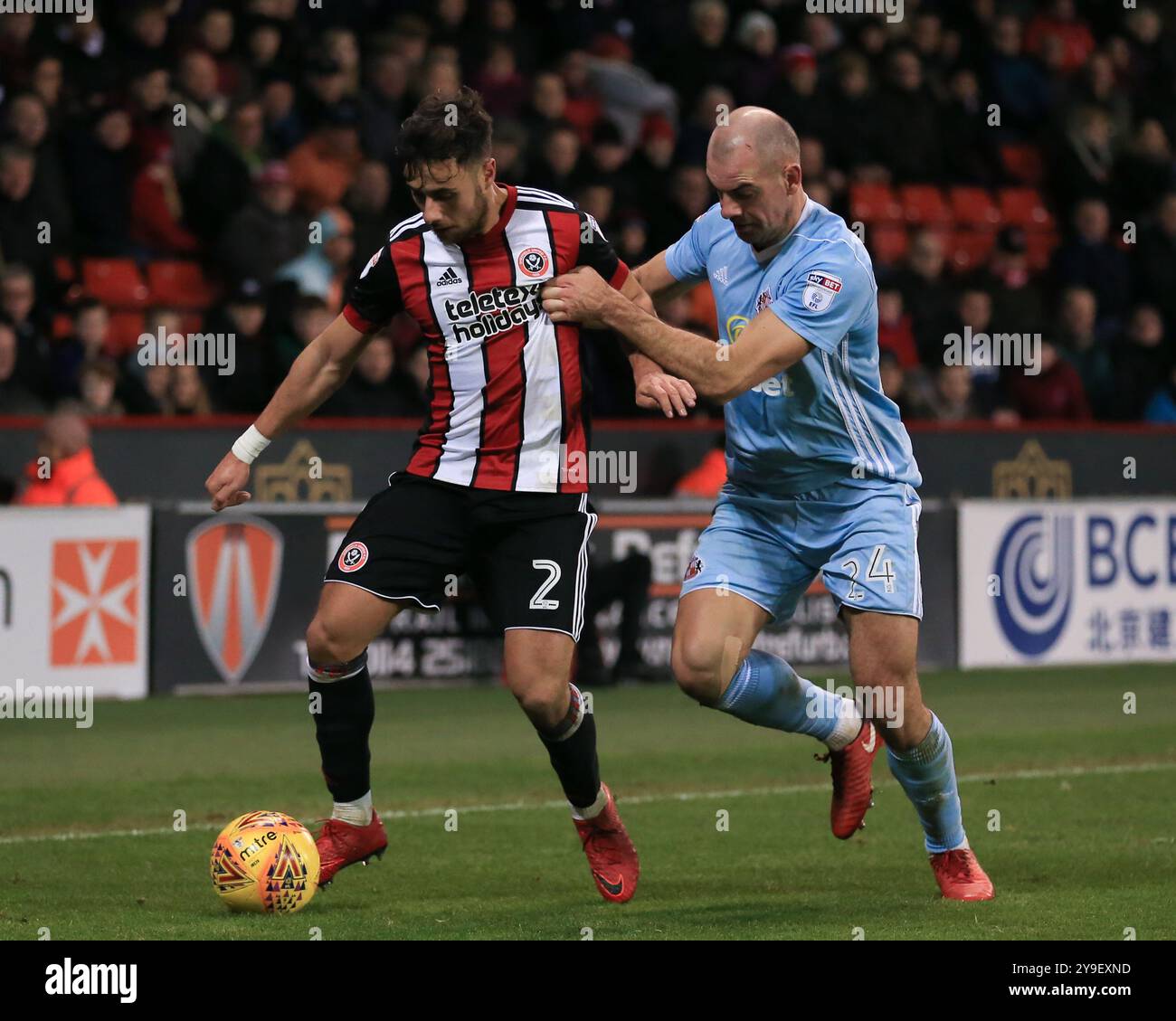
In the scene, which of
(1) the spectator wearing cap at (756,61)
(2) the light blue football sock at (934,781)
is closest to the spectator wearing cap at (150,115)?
(1) the spectator wearing cap at (756,61)

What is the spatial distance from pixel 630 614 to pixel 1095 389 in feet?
18.7

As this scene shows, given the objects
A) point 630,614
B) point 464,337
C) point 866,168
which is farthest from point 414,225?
point 866,168

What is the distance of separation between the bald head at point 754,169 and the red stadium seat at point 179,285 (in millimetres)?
8349

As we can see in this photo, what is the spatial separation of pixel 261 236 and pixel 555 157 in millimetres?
2332

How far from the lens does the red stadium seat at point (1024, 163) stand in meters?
19.5

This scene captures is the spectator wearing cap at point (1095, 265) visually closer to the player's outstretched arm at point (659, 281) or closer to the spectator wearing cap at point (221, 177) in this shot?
the spectator wearing cap at point (221, 177)

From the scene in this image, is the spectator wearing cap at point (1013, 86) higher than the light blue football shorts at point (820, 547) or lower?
higher

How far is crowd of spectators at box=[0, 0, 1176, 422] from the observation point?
13359 millimetres

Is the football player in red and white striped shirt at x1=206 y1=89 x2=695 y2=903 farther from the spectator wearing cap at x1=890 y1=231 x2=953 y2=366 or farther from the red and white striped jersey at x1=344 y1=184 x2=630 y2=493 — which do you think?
the spectator wearing cap at x1=890 y1=231 x2=953 y2=366

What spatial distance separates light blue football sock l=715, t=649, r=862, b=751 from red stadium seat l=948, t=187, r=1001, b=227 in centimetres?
1226

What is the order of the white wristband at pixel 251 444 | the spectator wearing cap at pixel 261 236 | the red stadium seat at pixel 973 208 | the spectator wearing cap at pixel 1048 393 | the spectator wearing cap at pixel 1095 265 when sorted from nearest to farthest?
the white wristband at pixel 251 444 → the spectator wearing cap at pixel 261 236 → the spectator wearing cap at pixel 1048 393 → the spectator wearing cap at pixel 1095 265 → the red stadium seat at pixel 973 208

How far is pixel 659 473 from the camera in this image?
47.5ft

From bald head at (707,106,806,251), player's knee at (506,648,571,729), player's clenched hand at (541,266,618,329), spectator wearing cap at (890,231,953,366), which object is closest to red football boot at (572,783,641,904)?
player's knee at (506,648,571,729)

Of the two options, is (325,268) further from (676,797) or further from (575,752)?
(575,752)
